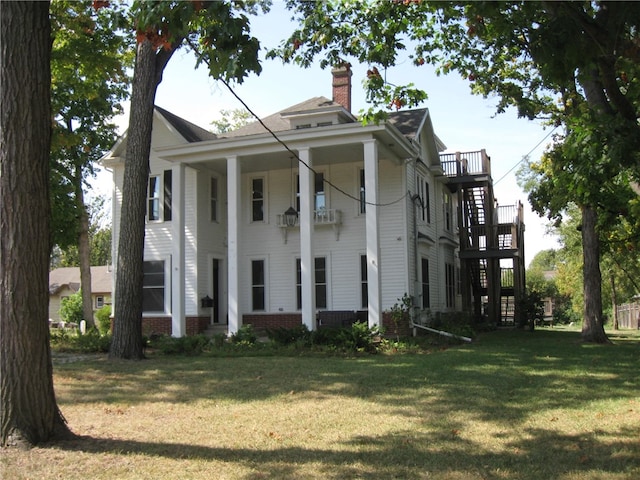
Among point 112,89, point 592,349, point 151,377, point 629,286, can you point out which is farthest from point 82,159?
point 629,286

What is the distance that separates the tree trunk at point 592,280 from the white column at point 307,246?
27.1 feet

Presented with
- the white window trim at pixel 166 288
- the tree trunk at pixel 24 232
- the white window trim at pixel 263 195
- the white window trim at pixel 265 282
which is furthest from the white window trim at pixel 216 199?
the tree trunk at pixel 24 232

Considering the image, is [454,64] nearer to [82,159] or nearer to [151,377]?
[151,377]

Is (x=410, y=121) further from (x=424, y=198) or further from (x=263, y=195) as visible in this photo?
(x=263, y=195)

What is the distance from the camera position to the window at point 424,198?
2150cm

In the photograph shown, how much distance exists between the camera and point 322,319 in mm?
19516

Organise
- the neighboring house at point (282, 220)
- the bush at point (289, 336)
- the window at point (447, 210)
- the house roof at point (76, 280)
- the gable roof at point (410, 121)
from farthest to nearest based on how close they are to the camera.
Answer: the house roof at point (76, 280) → the window at point (447, 210) → the gable roof at point (410, 121) → the neighboring house at point (282, 220) → the bush at point (289, 336)

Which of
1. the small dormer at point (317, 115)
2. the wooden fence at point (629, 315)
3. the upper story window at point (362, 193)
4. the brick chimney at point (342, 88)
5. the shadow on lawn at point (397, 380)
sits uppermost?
the brick chimney at point (342, 88)

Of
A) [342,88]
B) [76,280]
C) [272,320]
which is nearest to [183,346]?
[272,320]

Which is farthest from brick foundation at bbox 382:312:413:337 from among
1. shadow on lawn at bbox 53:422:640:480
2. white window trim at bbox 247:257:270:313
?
shadow on lawn at bbox 53:422:640:480

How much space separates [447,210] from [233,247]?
1169 cm

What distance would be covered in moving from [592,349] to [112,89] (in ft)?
70.7

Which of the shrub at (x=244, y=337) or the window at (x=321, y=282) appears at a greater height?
the window at (x=321, y=282)

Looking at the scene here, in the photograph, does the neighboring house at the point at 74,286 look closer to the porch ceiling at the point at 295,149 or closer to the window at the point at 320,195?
the porch ceiling at the point at 295,149
